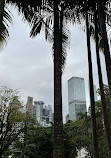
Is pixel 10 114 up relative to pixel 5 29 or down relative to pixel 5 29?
down

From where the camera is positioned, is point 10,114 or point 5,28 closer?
point 5,28

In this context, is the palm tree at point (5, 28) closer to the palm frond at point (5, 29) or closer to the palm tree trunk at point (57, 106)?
the palm frond at point (5, 29)

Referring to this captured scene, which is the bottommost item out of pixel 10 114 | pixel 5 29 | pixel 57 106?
pixel 10 114

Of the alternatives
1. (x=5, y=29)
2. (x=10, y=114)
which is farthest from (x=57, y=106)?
(x=10, y=114)

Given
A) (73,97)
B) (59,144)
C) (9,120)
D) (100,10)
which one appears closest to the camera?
(59,144)

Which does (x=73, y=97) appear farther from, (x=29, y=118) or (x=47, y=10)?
(x=47, y=10)

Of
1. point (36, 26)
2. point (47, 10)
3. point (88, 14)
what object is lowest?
point (36, 26)

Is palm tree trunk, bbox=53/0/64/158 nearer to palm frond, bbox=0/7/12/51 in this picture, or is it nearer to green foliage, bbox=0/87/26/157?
palm frond, bbox=0/7/12/51

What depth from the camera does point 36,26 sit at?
634 centimetres

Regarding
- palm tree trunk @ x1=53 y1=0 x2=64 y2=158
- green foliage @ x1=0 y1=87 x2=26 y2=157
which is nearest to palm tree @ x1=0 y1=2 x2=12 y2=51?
palm tree trunk @ x1=53 y1=0 x2=64 y2=158

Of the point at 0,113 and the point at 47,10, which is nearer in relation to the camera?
the point at 47,10

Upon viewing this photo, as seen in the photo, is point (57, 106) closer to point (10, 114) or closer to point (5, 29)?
point (5, 29)

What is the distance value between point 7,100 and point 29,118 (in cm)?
299

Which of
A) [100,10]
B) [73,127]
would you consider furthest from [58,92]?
[73,127]
